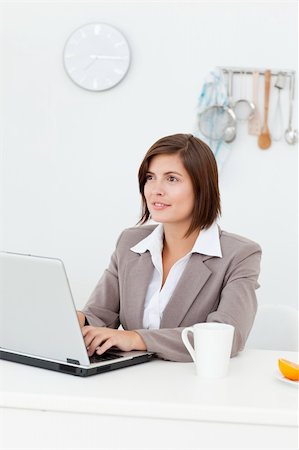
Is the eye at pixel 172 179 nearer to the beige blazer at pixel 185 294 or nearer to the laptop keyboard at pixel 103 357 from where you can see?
the beige blazer at pixel 185 294

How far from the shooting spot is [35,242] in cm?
372

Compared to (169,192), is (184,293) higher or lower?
lower

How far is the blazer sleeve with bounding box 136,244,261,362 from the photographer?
1817 mm

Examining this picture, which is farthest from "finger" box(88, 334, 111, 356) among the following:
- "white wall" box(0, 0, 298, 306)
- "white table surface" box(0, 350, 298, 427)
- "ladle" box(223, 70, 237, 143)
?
"ladle" box(223, 70, 237, 143)

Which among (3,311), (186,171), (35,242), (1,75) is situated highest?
(1,75)

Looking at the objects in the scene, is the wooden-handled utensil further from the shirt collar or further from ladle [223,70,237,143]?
the shirt collar

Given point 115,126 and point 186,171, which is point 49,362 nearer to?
point 186,171

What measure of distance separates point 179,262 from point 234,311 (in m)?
0.26

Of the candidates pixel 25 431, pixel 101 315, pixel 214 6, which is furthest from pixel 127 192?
pixel 25 431

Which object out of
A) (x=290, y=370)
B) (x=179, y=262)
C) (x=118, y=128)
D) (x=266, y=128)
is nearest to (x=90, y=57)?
(x=118, y=128)

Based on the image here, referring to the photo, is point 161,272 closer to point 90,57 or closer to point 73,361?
point 73,361

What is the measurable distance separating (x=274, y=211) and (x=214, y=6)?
1.02 metres

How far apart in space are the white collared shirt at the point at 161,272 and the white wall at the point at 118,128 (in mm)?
1497

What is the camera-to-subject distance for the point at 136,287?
7.04 ft
